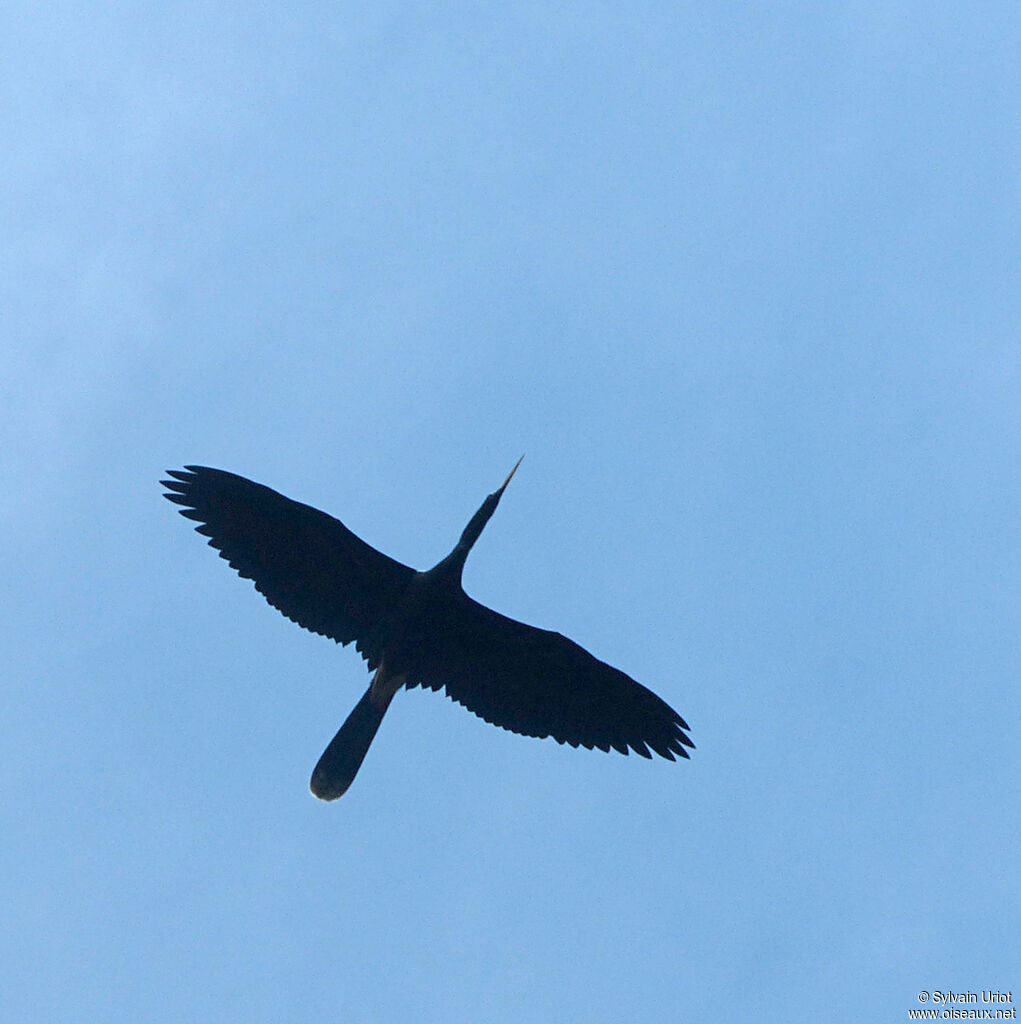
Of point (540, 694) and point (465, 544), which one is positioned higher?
point (465, 544)

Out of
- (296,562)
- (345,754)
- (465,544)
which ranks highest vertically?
(465,544)

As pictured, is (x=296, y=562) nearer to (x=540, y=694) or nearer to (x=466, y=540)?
(x=466, y=540)

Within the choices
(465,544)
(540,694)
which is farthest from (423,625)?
(540,694)

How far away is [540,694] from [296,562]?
2781mm

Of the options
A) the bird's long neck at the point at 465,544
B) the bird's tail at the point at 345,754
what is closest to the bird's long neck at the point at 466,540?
the bird's long neck at the point at 465,544

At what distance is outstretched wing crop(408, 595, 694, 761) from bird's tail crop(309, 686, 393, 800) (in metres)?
0.67

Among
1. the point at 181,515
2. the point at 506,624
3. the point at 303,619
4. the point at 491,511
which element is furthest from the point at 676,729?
the point at 181,515

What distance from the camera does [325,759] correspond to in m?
10.9

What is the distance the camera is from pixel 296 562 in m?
11.8

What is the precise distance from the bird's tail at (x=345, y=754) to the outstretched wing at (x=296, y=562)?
585mm

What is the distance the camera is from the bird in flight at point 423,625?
11523mm

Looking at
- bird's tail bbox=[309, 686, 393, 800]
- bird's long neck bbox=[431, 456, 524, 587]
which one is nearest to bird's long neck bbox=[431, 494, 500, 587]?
bird's long neck bbox=[431, 456, 524, 587]

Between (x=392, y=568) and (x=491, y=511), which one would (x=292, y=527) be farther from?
(x=491, y=511)

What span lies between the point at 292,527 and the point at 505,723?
2.88 meters
